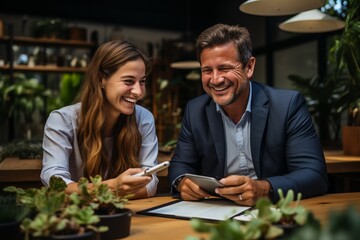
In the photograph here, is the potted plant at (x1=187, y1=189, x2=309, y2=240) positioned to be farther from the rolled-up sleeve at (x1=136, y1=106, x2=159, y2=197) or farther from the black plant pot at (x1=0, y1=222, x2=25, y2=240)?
the rolled-up sleeve at (x1=136, y1=106, x2=159, y2=197)

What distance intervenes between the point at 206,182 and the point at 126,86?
26.0 inches

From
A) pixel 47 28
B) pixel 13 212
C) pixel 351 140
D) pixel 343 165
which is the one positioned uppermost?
pixel 47 28

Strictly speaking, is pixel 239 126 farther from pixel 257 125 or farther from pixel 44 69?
pixel 44 69

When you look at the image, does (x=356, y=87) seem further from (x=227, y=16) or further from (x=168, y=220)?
(x=227, y=16)

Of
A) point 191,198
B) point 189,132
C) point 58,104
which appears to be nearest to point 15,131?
point 58,104

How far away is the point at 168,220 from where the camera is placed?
4.07ft

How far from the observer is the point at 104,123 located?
6.46ft

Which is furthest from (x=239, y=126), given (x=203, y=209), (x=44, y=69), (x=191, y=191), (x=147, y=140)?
(x=44, y=69)

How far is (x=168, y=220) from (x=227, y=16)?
7459mm

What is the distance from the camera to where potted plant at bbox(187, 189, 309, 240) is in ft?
2.01

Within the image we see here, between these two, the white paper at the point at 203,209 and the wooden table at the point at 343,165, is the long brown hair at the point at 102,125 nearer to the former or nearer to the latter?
the white paper at the point at 203,209

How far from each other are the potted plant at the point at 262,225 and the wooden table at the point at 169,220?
0.34 feet

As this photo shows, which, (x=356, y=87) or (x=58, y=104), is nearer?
(x=356, y=87)

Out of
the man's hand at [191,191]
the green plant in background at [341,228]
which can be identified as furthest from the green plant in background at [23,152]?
the green plant in background at [341,228]
